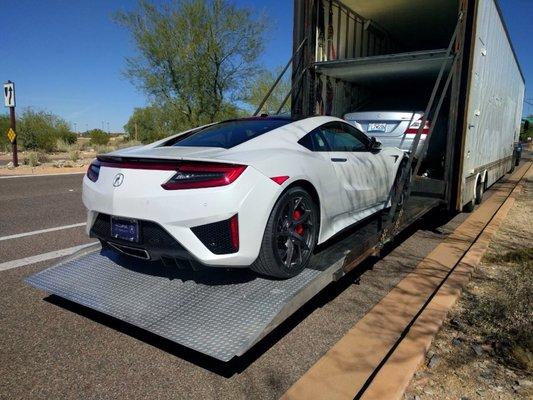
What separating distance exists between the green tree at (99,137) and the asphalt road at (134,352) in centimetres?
4322

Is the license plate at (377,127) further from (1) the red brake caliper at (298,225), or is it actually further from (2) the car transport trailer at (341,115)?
(1) the red brake caliper at (298,225)

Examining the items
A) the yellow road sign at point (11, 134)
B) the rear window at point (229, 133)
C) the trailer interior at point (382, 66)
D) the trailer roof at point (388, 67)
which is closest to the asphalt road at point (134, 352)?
the rear window at point (229, 133)

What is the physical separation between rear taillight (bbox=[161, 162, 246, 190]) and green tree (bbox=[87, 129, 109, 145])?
4455 centimetres

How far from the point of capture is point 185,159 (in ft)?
8.91

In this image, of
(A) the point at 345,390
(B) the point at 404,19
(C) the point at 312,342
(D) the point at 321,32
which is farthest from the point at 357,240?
(B) the point at 404,19

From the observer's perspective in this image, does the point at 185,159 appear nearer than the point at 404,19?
Yes

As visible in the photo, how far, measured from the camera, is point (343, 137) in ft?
13.8

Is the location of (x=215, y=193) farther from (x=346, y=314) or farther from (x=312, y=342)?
(x=346, y=314)

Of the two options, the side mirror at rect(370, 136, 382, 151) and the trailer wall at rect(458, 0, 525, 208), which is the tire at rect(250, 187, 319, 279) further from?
the trailer wall at rect(458, 0, 525, 208)

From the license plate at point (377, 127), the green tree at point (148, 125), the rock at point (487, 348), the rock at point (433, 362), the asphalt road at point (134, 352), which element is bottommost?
the rock at point (487, 348)

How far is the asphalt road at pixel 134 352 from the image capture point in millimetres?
2350

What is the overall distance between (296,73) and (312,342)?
5.32m

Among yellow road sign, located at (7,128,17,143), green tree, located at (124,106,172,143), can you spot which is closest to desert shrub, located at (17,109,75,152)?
green tree, located at (124,106,172,143)

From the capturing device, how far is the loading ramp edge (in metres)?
2.47
